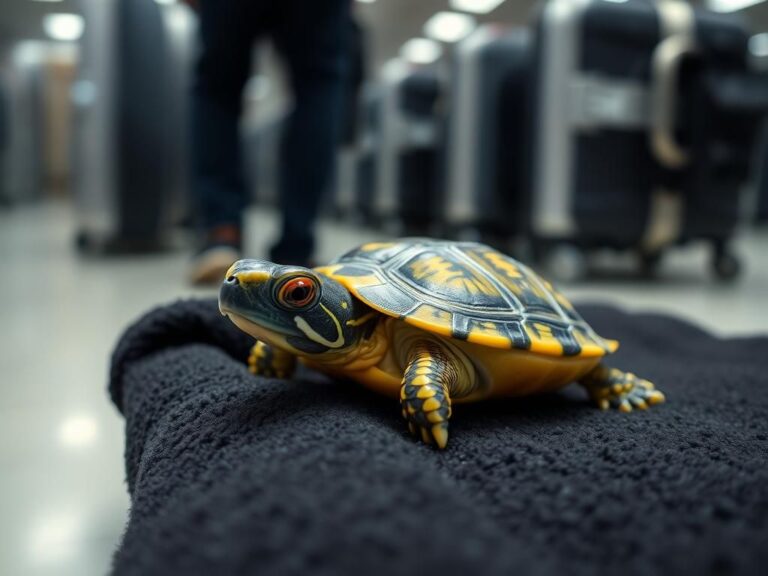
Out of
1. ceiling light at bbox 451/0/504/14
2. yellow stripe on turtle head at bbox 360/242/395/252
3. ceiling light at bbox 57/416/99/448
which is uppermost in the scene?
ceiling light at bbox 451/0/504/14

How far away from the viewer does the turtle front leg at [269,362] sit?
1.86 ft

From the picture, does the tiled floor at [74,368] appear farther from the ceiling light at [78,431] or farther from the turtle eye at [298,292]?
the turtle eye at [298,292]

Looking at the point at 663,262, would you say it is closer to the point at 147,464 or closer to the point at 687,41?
the point at 687,41

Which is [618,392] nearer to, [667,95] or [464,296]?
[464,296]

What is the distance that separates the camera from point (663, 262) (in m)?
2.34

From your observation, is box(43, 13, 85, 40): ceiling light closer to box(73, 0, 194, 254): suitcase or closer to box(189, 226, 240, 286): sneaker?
box(73, 0, 194, 254): suitcase

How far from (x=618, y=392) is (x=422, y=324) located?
0.23 metres

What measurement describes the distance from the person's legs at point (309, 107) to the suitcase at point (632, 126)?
65cm

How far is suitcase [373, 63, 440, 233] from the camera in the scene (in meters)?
3.06

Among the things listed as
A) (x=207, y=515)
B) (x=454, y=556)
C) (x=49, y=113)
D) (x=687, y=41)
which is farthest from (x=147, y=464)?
(x=49, y=113)

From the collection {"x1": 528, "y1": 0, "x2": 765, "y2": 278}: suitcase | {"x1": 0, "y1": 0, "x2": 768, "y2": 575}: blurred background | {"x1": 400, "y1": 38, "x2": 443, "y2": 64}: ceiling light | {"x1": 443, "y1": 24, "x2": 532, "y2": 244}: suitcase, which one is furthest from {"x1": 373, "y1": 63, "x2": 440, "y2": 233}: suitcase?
{"x1": 400, "y1": 38, "x2": 443, "y2": 64}: ceiling light

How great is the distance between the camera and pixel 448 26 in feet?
23.6

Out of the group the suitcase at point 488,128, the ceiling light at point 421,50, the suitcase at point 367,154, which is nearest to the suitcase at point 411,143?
the suitcase at point 367,154

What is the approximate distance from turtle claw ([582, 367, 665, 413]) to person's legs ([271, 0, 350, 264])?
0.88 meters
